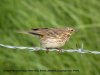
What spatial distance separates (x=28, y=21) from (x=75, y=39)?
20.9 inches

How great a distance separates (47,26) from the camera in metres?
6.20

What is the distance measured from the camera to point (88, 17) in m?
6.43

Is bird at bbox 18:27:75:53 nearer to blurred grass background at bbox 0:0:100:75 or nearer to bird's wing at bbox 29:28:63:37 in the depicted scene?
bird's wing at bbox 29:28:63:37

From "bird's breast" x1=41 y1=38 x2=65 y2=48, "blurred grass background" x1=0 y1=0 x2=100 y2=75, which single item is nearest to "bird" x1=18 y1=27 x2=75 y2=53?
"bird's breast" x1=41 y1=38 x2=65 y2=48

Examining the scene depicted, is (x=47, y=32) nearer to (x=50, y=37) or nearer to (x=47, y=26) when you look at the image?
(x=50, y=37)

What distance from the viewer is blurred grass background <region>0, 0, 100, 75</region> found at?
19.9ft

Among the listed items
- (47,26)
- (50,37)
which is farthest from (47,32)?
(47,26)

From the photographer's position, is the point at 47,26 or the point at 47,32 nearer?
the point at 47,32

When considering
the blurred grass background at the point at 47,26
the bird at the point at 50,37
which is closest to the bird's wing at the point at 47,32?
the bird at the point at 50,37

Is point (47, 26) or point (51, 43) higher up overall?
point (47, 26)

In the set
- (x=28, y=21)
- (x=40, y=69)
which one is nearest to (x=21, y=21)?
(x=28, y=21)

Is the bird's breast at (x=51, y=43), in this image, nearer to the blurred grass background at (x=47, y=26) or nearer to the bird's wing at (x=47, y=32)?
the bird's wing at (x=47, y=32)

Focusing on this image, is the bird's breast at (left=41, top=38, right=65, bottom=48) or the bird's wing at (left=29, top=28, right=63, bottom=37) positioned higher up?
the bird's wing at (left=29, top=28, right=63, bottom=37)

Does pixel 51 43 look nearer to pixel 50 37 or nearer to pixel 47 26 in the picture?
pixel 50 37
